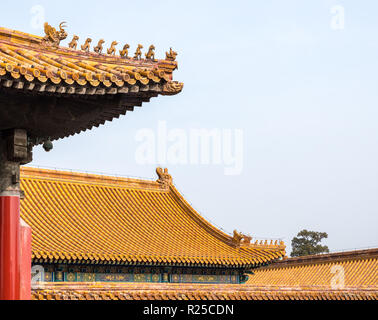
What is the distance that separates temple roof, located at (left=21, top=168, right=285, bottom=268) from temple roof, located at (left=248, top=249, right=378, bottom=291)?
3807 millimetres

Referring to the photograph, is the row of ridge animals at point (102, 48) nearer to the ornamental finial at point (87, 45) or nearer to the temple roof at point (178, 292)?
the ornamental finial at point (87, 45)

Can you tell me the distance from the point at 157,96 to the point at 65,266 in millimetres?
13478

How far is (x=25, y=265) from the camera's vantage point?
9023 mm

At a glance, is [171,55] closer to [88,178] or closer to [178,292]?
[178,292]

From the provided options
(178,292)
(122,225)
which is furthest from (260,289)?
(122,225)

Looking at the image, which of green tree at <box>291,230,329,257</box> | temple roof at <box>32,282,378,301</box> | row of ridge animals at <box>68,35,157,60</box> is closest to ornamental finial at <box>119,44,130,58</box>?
row of ridge animals at <box>68,35,157,60</box>

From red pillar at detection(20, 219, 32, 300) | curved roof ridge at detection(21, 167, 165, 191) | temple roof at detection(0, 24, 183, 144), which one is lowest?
red pillar at detection(20, 219, 32, 300)

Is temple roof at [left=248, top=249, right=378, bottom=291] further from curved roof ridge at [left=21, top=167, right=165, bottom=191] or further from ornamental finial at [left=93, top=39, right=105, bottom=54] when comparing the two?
ornamental finial at [left=93, top=39, right=105, bottom=54]

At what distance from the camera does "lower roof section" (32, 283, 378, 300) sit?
1435 cm

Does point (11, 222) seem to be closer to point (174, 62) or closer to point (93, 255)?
point (174, 62)

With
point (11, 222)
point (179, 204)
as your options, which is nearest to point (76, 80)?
point (11, 222)

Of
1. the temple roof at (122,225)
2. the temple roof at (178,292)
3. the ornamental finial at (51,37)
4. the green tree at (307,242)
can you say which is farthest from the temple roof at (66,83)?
the green tree at (307,242)

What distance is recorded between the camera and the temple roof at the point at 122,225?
21.9 metres
